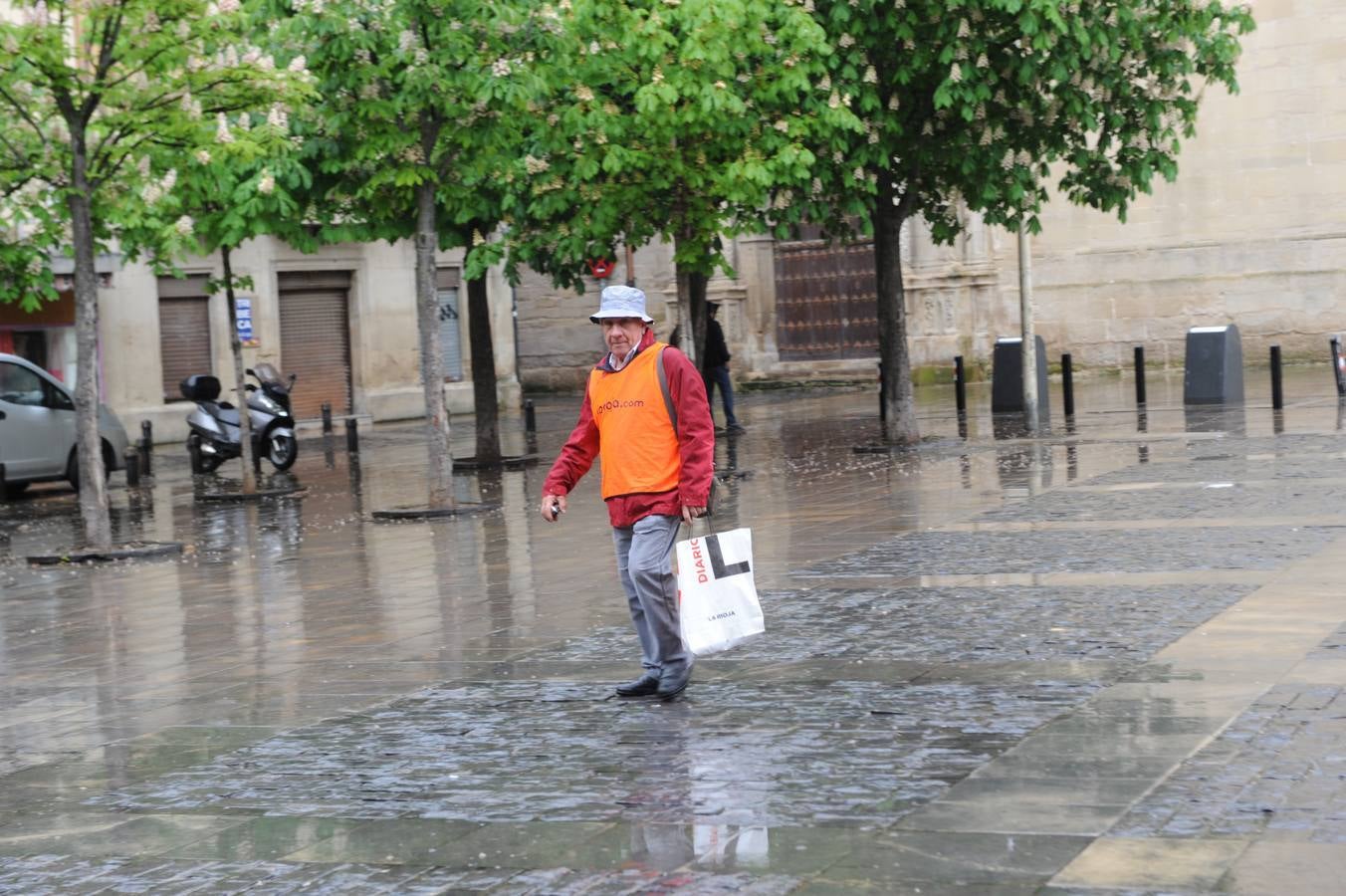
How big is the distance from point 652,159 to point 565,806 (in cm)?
1296

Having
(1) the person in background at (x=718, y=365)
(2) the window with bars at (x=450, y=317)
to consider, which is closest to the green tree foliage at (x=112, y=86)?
(1) the person in background at (x=718, y=365)

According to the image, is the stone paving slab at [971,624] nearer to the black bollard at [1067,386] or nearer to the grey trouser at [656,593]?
the grey trouser at [656,593]

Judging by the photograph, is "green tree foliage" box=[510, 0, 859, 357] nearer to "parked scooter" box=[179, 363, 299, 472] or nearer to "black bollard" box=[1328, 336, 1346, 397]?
"parked scooter" box=[179, 363, 299, 472]

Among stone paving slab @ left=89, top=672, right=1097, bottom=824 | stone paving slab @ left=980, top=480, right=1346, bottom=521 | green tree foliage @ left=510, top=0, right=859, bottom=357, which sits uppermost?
green tree foliage @ left=510, top=0, right=859, bottom=357

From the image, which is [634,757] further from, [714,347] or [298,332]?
[298,332]

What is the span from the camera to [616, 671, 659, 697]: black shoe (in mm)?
7877

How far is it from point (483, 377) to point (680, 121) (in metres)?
6.55

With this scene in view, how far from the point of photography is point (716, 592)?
770cm

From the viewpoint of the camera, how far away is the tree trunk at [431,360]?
17.3 meters

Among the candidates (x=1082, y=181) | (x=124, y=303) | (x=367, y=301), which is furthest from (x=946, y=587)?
(x=367, y=301)

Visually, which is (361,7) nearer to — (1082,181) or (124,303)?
(1082,181)

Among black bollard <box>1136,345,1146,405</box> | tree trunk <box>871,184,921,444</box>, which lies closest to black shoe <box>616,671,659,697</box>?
tree trunk <box>871,184,921,444</box>

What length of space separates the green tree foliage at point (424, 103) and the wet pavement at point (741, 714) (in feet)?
11.7

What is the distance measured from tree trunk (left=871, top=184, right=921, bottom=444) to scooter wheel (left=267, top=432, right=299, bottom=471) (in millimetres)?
7419
